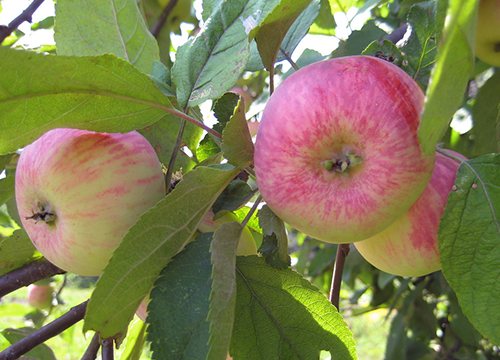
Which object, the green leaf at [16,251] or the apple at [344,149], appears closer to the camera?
the apple at [344,149]

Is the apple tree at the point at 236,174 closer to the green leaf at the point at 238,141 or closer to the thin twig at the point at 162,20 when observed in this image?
the green leaf at the point at 238,141

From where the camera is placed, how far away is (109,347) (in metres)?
0.87

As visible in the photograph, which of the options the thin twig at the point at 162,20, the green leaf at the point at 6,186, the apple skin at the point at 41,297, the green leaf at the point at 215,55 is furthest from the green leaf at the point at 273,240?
the apple skin at the point at 41,297

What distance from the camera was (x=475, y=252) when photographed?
2.12 ft

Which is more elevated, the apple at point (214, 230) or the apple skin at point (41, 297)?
the apple at point (214, 230)

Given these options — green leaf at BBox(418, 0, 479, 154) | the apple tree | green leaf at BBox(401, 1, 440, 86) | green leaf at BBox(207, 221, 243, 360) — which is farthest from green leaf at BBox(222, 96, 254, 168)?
green leaf at BBox(401, 1, 440, 86)

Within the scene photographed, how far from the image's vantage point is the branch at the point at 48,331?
3.03ft

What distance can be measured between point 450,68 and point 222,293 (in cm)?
37

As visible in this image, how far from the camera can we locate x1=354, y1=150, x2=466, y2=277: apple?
2.31ft

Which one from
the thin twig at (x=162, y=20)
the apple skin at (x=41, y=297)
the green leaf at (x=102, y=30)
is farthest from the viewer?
the apple skin at (x=41, y=297)

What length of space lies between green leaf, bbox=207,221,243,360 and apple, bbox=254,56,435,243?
0.31ft

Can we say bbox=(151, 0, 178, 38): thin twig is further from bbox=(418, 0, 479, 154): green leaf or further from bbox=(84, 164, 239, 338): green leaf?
bbox=(418, 0, 479, 154): green leaf

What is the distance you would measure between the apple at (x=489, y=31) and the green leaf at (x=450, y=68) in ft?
1.92

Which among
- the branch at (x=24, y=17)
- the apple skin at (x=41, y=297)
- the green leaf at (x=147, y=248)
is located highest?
the branch at (x=24, y=17)
